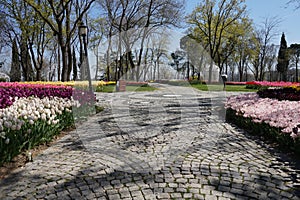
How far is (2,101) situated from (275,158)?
16.5 ft

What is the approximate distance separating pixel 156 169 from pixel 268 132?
2.76 m

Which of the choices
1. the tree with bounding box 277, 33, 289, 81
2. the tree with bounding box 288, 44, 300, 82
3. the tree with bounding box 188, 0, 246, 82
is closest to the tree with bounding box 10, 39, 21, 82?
the tree with bounding box 188, 0, 246, 82

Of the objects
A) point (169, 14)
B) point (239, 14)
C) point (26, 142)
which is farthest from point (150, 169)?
point (239, 14)

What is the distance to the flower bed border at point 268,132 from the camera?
390cm

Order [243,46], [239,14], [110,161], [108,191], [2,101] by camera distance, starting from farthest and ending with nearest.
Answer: [243,46], [239,14], [2,101], [110,161], [108,191]

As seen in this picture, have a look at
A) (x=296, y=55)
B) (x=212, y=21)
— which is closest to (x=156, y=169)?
(x=212, y=21)

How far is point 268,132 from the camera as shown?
4742 mm

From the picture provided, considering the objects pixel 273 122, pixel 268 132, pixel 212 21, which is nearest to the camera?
pixel 273 122

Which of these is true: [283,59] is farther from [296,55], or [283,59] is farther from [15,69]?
[15,69]

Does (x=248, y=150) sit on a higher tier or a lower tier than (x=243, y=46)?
lower

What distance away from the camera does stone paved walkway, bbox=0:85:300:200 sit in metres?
2.59

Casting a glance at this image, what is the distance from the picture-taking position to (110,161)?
3.52 metres

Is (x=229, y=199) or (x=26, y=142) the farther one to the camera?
(x=26, y=142)

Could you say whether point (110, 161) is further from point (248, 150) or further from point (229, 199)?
point (248, 150)
